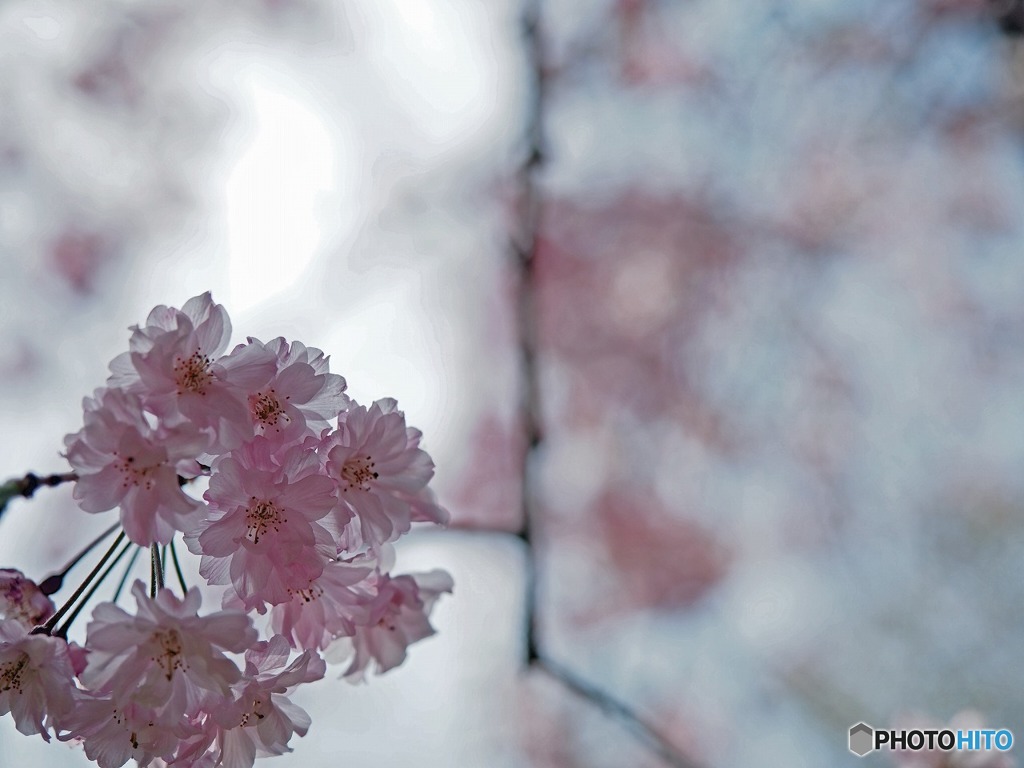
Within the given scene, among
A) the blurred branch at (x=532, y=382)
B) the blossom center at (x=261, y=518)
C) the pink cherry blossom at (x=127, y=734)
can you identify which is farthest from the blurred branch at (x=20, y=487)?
the blurred branch at (x=532, y=382)

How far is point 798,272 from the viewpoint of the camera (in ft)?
22.7

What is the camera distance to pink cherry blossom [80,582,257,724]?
1473 mm

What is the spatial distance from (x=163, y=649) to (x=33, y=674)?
285 millimetres

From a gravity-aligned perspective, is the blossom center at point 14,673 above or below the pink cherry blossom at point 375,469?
below

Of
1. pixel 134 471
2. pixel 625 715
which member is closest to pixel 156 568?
pixel 134 471

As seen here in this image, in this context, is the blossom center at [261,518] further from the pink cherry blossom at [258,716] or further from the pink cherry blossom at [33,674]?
the pink cherry blossom at [33,674]

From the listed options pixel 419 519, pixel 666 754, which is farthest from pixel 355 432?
pixel 666 754

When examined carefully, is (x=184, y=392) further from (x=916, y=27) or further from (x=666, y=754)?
(x=916, y=27)

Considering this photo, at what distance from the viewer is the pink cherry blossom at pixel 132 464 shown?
1474 mm

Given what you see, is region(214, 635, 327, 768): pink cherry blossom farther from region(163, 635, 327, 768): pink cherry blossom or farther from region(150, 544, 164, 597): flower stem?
region(150, 544, 164, 597): flower stem

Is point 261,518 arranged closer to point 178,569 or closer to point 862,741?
point 178,569

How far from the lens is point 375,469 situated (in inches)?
68.2

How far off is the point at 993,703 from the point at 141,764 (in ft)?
25.5

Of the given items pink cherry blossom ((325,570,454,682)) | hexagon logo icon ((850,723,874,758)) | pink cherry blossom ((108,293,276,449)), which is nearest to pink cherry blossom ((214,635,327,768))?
pink cherry blossom ((325,570,454,682))
